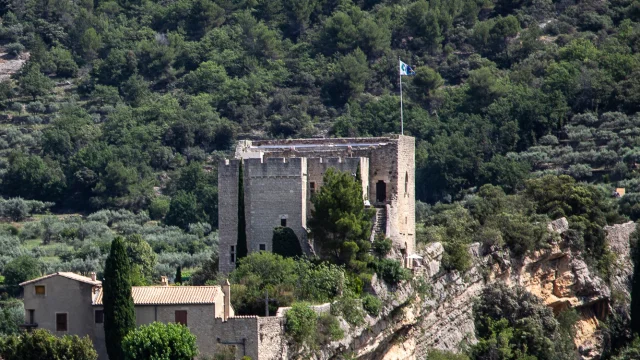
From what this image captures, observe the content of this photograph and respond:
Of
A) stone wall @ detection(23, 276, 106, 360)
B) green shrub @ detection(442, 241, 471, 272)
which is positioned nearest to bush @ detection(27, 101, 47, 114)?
green shrub @ detection(442, 241, 471, 272)

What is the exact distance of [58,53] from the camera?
115125 millimetres

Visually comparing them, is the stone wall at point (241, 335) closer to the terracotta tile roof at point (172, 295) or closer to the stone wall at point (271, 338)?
the stone wall at point (271, 338)

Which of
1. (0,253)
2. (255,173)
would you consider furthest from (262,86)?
(255,173)

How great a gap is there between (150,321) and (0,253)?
33700mm

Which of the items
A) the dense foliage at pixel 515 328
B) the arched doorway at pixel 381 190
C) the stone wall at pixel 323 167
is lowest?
the dense foliage at pixel 515 328

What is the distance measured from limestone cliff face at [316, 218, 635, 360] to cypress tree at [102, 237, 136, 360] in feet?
19.6

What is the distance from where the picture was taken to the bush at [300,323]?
47062 millimetres

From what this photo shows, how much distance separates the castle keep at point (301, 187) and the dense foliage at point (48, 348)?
1076cm

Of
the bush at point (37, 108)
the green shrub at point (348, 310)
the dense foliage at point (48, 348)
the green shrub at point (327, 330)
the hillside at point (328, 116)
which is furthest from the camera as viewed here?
the bush at point (37, 108)

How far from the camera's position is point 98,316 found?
4666 cm

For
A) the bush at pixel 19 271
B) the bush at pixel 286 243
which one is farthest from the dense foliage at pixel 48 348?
the bush at pixel 19 271

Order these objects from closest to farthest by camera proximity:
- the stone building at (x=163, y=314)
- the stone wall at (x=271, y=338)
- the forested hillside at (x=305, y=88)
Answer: the stone building at (x=163, y=314) → the stone wall at (x=271, y=338) → the forested hillside at (x=305, y=88)

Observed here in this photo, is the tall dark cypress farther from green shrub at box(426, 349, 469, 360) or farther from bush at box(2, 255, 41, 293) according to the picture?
bush at box(2, 255, 41, 293)

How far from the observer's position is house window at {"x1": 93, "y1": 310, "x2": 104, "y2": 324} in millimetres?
46594
